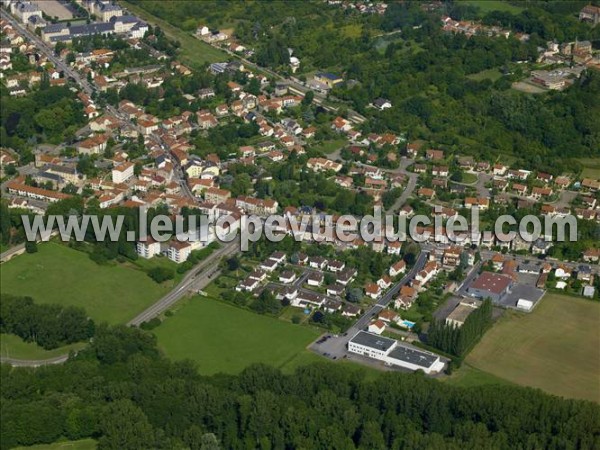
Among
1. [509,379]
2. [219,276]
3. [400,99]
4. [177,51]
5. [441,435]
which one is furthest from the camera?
[177,51]

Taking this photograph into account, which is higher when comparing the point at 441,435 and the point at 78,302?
the point at 441,435

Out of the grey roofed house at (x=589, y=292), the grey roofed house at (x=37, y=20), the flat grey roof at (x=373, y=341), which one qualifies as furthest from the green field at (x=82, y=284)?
the grey roofed house at (x=37, y=20)

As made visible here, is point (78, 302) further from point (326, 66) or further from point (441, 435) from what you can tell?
point (326, 66)

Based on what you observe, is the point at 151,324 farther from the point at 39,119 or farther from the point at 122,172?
the point at 39,119

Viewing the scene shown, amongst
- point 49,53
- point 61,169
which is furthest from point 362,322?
point 49,53

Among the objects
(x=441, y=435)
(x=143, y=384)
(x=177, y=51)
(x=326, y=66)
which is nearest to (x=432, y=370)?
(x=441, y=435)

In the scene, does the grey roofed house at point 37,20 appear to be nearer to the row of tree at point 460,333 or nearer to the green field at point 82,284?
the green field at point 82,284

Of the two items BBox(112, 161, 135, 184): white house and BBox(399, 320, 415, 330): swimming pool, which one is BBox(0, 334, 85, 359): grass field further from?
BBox(112, 161, 135, 184): white house

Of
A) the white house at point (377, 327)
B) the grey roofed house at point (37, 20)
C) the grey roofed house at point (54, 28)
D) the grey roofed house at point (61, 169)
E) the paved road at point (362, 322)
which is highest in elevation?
the white house at point (377, 327)
